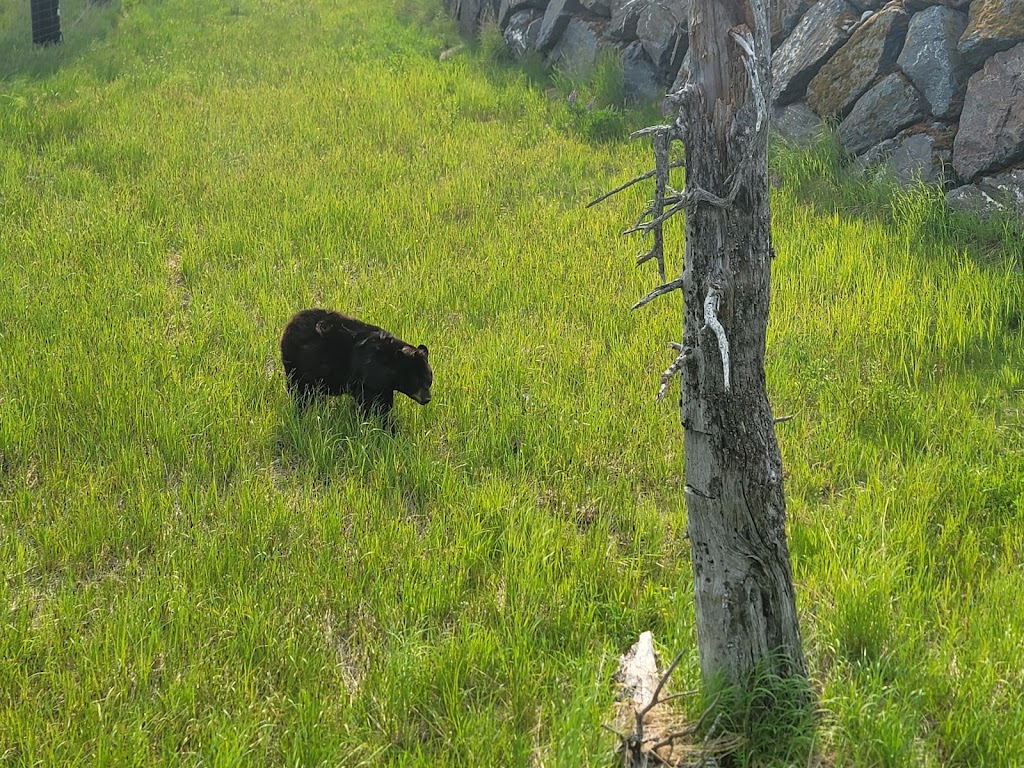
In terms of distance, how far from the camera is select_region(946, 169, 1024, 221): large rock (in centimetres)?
784

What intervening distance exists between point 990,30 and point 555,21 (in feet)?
24.0

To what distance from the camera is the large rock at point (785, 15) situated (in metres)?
10.8

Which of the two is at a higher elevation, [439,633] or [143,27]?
[143,27]

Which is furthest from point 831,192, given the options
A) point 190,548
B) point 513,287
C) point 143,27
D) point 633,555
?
point 143,27

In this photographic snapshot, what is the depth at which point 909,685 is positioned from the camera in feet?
12.2

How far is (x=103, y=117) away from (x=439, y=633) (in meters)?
11.1

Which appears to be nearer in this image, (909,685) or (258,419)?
(909,685)

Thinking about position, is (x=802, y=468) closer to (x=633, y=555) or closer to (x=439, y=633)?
(x=633, y=555)

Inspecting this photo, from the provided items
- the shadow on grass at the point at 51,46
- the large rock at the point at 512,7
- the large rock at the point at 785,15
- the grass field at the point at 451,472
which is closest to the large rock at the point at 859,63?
the grass field at the point at 451,472

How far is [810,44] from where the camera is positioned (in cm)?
1027

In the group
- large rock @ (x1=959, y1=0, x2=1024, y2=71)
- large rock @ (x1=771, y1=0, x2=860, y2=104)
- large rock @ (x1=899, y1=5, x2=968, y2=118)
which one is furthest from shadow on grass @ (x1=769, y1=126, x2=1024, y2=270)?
large rock @ (x1=959, y1=0, x2=1024, y2=71)

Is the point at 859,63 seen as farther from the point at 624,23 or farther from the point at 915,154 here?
the point at 624,23

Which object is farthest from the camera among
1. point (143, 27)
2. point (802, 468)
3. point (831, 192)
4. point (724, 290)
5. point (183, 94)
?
point (143, 27)

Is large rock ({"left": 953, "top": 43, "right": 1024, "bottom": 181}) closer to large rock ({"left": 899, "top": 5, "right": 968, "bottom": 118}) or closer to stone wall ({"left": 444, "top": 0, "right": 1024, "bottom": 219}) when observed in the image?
stone wall ({"left": 444, "top": 0, "right": 1024, "bottom": 219})
